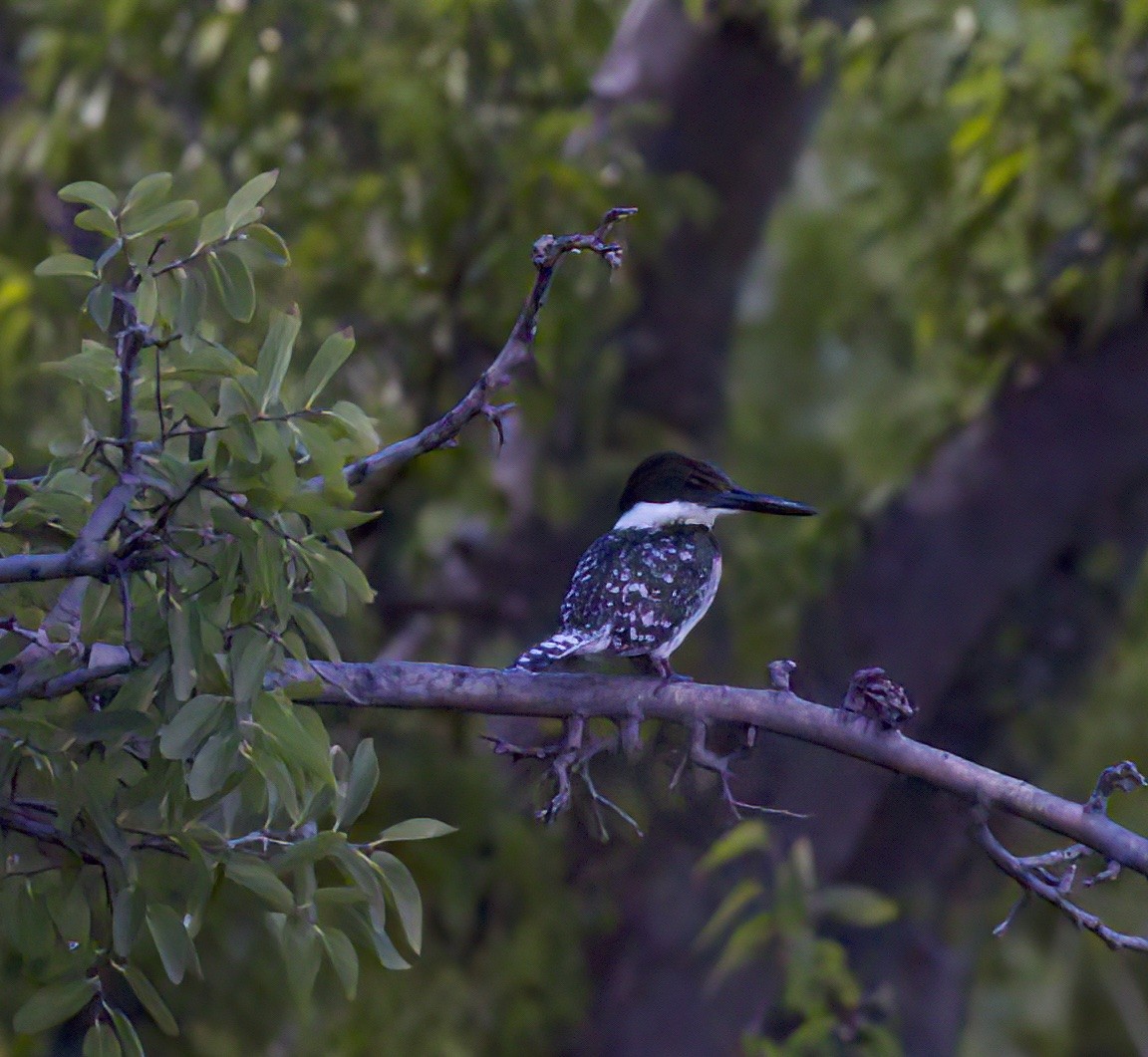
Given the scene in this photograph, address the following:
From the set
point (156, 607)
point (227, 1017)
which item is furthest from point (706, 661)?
point (156, 607)

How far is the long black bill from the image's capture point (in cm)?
325

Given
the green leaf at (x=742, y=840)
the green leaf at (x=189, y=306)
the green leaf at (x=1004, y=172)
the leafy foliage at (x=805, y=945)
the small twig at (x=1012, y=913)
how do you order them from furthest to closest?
the green leaf at (x=1004, y=172) → the green leaf at (x=742, y=840) → the leafy foliage at (x=805, y=945) → the small twig at (x=1012, y=913) → the green leaf at (x=189, y=306)

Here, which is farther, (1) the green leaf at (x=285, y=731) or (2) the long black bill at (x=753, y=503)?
(2) the long black bill at (x=753, y=503)

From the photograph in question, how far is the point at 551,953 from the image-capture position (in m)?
6.13

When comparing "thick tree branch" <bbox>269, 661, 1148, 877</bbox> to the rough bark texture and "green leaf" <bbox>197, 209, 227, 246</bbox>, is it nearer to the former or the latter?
"green leaf" <bbox>197, 209, 227, 246</bbox>

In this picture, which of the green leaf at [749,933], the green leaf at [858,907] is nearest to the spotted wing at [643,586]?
the green leaf at [749,933]

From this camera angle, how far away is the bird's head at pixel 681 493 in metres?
3.58

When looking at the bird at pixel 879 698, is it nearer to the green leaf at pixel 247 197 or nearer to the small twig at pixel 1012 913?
the small twig at pixel 1012 913

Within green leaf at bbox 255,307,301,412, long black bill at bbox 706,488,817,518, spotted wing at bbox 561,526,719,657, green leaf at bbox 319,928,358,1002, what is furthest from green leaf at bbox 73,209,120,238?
long black bill at bbox 706,488,817,518

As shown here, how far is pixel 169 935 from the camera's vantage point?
85.9 inches

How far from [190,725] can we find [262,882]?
24 centimetres

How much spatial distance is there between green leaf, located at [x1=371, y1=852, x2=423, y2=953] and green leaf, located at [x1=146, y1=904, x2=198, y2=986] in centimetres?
28

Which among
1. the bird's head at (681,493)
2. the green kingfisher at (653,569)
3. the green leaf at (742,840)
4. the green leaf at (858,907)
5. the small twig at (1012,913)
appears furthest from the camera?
the green leaf at (858,907)

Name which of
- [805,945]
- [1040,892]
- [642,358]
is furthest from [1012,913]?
[642,358]
